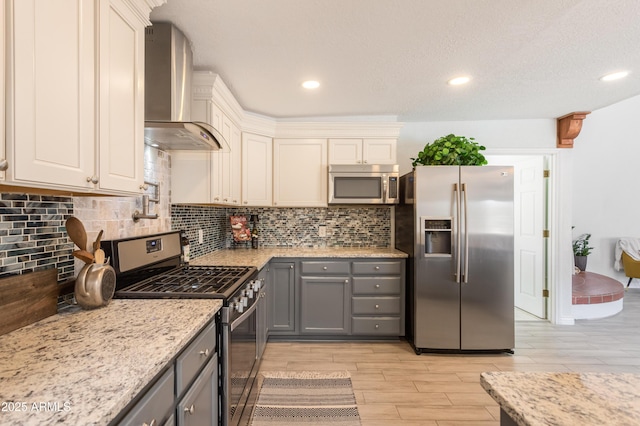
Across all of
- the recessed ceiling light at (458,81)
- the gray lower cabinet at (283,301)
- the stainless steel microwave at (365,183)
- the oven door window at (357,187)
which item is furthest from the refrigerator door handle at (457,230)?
the gray lower cabinet at (283,301)

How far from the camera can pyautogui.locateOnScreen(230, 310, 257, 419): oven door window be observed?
1.50 m

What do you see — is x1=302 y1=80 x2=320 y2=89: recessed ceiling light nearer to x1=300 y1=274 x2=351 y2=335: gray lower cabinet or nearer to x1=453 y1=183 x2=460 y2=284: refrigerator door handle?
x1=453 y1=183 x2=460 y2=284: refrigerator door handle

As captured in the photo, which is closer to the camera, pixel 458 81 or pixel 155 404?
pixel 155 404

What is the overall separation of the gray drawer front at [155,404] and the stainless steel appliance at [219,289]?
48 cm

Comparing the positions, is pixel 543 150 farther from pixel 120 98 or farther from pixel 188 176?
pixel 120 98

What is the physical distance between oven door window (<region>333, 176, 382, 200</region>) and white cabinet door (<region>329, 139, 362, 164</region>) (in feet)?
0.70

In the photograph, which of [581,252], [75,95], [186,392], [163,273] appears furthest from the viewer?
[581,252]

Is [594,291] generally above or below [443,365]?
above

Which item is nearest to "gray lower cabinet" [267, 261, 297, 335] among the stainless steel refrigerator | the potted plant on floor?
the stainless steel refrigerator

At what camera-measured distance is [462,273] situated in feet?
9.02

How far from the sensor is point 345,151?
10.8 ft

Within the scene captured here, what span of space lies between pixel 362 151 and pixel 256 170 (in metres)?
1.15

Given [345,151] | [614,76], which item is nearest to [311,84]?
[345,151]

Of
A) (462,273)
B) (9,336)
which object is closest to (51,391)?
(9,336)
